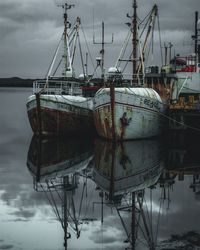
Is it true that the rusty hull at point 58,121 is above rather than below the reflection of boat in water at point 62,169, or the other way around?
above

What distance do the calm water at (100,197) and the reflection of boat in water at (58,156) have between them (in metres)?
0.05

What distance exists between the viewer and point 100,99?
33.0 metres

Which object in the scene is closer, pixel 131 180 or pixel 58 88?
pixel 131 180

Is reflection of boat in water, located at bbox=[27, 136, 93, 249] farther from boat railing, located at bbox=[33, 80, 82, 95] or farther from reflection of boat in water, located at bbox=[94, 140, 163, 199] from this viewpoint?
boat railing, located at bbox=[33, 80, 82, 95]

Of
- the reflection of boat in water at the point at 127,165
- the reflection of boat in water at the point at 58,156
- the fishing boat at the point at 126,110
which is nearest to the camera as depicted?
the reflection of boat in water at the point at 127,165

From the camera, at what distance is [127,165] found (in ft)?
84.2

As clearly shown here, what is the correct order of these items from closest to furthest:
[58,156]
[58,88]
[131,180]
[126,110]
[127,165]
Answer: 1. [131,180]
2. [127,165]
3. [58,156]
4. [126,110]
5. [58,88]

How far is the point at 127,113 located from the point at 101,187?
11847mm

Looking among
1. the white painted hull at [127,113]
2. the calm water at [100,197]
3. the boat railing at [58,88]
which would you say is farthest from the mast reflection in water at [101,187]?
the boat railing at [58,88]

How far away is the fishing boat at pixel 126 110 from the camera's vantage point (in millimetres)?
31938

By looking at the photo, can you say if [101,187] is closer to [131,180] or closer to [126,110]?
[131,180]

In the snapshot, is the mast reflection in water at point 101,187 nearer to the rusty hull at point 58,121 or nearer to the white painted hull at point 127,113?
the white painted hull at point 127,113

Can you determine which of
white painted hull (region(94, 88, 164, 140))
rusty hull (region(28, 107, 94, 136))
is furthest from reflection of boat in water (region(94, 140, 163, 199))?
rusty hull (region(28, 107, 94, 136))

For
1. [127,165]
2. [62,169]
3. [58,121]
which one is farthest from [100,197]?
[58,121]
